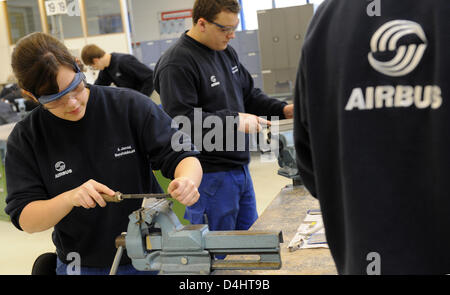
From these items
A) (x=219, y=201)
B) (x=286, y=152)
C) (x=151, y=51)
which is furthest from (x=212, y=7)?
(x=151, y=51)

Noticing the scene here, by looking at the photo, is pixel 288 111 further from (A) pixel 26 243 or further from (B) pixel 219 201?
(A) pixel 26 243

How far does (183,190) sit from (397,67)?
2.66 feet

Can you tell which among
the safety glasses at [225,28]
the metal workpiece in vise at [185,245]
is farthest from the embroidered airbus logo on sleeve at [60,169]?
the safety glasses at [225,28]

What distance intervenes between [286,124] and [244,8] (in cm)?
820

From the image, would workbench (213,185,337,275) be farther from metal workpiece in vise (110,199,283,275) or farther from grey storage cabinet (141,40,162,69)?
grey storage cabinet (141,40,162,69)

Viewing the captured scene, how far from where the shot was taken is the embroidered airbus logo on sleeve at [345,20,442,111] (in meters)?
0.69

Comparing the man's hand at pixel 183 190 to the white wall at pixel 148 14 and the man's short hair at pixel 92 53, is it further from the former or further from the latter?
the white wall at pixel 148 14

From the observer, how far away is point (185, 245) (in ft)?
3.96

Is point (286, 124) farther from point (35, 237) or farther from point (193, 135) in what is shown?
point (35, 237)

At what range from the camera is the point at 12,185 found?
58.5 inches

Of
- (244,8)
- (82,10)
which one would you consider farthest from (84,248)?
(244,8)

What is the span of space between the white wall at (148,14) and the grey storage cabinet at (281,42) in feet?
17.7

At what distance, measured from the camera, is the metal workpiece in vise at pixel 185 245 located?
3.80 ft

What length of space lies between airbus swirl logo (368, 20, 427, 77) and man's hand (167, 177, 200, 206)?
77cm
